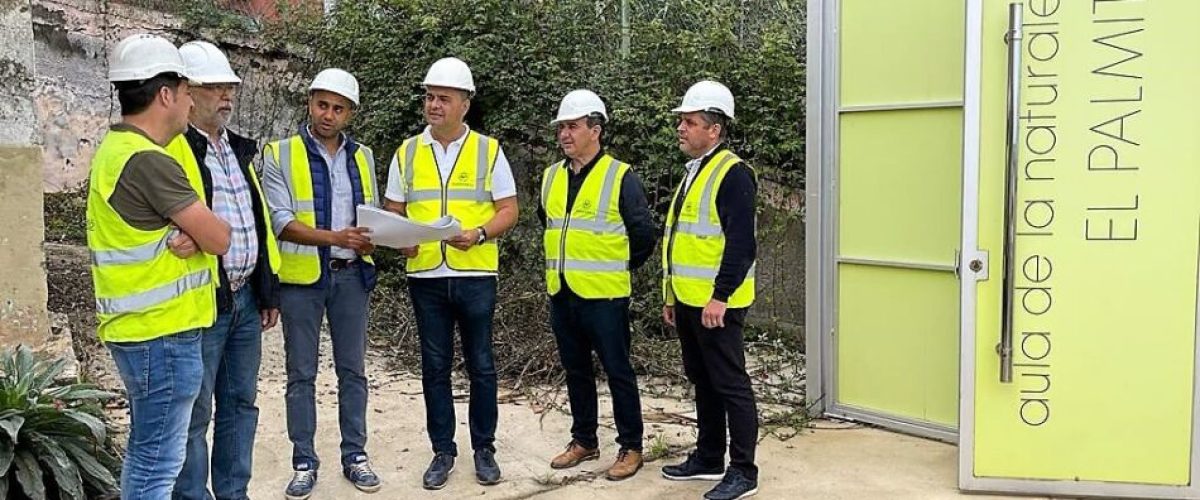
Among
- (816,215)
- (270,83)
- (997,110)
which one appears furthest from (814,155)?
(270,83)

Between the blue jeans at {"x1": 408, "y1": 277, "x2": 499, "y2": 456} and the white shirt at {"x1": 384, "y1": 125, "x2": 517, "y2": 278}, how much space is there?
0.03 meters

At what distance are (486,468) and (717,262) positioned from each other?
4.51ft

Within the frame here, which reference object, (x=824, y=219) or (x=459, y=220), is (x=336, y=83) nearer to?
(x=459, y=220)

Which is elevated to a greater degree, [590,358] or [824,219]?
[824,219]

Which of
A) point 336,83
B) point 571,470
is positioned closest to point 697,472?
point 571,470

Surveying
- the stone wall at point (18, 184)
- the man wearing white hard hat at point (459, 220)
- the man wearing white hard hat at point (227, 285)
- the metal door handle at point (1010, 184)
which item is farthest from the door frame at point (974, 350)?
the stone wall at point (18, 184)

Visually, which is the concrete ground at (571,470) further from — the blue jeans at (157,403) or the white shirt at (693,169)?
the white shirt at (693,169)

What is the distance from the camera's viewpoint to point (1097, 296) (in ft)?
12.6

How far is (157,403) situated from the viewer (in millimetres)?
2963

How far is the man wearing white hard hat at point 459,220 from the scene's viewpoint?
4.03 m

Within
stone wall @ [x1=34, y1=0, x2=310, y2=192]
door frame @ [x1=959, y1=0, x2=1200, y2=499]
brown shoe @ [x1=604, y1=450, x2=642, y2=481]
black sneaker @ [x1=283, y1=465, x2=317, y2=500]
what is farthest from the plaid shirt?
stone wall @ [x1=34, y1=0, x2=310, y2=192]

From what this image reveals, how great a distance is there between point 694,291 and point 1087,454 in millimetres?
1720

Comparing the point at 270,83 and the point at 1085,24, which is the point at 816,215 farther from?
the point at 270,83

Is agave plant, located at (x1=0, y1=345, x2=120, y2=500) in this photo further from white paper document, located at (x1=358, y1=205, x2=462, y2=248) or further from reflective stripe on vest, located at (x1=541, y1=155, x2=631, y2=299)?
reflective stripe on vest, located at (x1=541, y1=155, x2=631, y2=299)
